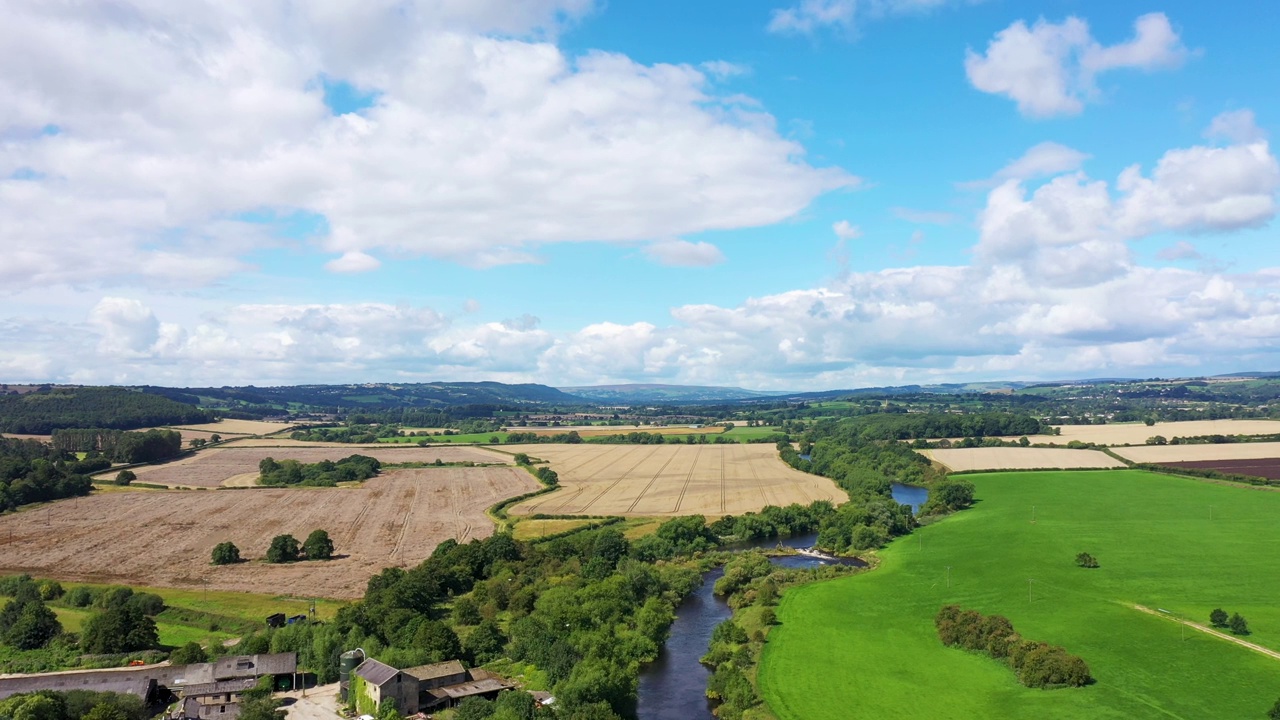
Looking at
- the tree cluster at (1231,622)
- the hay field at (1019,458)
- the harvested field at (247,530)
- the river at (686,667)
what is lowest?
the river at (686,667)

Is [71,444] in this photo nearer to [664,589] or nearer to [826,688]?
[664,589]

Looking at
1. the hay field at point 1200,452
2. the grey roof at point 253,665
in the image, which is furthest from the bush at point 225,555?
the hay field at point 1200,452

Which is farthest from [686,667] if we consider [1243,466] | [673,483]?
[1243,466]

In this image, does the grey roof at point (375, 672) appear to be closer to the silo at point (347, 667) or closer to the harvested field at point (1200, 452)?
the silo at point (347, 667)

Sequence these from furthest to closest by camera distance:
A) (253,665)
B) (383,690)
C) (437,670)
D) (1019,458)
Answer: (1019,458) → (253,665) → (437,670) → (383,690)

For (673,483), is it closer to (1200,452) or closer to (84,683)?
(84,683)

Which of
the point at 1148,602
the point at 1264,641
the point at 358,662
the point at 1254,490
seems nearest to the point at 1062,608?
the point at 1148,602
